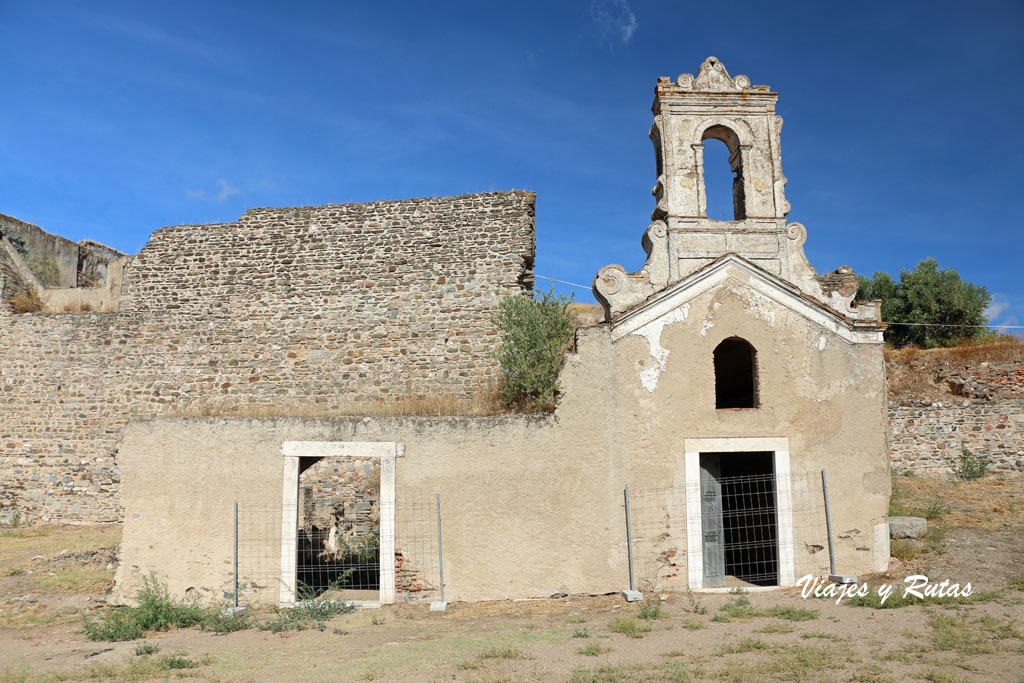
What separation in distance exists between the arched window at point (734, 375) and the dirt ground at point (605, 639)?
3312 mm

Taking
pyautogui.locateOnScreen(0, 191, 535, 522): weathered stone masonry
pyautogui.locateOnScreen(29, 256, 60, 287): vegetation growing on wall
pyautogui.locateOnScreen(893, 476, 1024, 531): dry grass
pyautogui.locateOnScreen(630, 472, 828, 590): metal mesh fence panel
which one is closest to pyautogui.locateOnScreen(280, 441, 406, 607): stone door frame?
pyautogui.locateOnScreen(630, 472, 828, 590): metal mesh fence panel

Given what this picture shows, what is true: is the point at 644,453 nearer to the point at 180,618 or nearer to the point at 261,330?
the point at 180,618

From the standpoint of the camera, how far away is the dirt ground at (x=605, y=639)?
219 inches

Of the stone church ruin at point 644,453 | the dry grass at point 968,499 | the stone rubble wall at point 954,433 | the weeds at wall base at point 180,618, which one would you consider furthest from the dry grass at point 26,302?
the stone rubble wall at point 954,433

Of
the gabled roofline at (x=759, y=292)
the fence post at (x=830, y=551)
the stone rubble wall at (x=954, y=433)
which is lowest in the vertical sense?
the fence post at (x=830, y=551)

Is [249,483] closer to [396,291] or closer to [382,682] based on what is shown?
[382,682]

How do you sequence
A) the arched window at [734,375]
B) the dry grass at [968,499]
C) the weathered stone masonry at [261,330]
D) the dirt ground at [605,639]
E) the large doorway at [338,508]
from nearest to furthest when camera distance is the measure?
the dirt ground at [605,639] < the dry grass at [968,499] < the arched window at [734,375] < the large doorway at [338,508] < the weathered stone masonry at [261,330]

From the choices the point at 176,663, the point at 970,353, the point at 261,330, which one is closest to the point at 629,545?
the point at 176,663

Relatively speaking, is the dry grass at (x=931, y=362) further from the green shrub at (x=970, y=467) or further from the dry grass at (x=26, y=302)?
the dry grass at (x=26, y=302)

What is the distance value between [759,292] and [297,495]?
649 centimetres

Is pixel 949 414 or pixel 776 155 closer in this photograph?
pixel 776 155

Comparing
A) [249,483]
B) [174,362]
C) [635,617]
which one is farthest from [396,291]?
[635,617]

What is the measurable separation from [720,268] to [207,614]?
7.64 metres

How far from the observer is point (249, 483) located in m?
8.30
